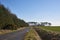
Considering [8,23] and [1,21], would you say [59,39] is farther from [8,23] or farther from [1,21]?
[8,23]

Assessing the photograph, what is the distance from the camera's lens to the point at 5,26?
98.5 meters

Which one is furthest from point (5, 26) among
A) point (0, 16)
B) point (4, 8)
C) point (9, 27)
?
point (0, 16)

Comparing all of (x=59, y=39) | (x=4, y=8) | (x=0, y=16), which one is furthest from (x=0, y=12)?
(x=59, y=39)

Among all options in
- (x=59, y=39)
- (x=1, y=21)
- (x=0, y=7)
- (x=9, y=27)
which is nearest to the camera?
(x=59, y=39)

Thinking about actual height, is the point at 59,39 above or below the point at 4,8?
below

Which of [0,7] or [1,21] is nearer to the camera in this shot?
[1,21]

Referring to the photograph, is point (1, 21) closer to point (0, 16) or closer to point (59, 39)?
point (0, 16)

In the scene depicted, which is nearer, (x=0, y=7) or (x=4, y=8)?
(x=0, y=7)

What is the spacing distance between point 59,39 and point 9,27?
69117mm

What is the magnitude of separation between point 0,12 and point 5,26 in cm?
1420

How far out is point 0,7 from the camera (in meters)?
91.3

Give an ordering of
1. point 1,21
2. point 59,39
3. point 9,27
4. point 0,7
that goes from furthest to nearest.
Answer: point 9,27, point 0,7, point 1,21, point 59,39

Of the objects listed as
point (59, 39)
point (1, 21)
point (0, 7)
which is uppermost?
point (0, 7)

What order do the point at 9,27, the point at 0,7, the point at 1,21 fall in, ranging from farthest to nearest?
the point at 9,27 → the point at 0,7 → the point at 1,21
